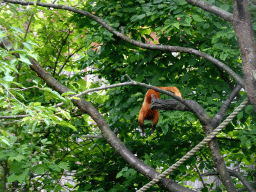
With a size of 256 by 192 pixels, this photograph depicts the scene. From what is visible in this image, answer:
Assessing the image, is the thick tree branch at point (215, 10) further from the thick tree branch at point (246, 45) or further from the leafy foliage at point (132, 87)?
the leafy foliage at point (132, 87)

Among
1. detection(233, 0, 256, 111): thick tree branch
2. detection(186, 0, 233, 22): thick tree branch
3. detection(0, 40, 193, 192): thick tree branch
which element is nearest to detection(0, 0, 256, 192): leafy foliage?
detection(0, 40, 193, 192): thick tree branch

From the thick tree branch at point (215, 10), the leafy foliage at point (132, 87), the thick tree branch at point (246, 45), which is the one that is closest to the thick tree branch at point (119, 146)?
the leafy foliage at point (132, 87)

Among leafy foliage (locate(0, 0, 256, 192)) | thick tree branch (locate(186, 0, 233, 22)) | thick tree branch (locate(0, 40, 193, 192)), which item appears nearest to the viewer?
thick tree branch (locate(186, 0, 233, 22))

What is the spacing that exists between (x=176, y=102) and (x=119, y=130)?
6.24ft

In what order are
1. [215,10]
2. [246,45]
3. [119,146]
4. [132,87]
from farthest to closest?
1. [132,87]
2. [119,146]
3. [215,10]
4. [246,45]

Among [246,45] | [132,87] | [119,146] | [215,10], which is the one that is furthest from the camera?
[132,87]

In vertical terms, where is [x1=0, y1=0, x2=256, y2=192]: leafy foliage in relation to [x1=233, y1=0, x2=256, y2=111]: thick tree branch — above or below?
above

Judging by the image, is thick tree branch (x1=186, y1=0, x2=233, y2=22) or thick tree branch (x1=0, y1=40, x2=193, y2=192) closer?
thick tree branch (x1=186, y1=0, x2=233, y2=22)

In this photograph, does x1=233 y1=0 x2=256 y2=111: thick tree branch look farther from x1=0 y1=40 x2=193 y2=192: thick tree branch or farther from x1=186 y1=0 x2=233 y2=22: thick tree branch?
x1=0 y1=40 x2=193 y2=192: thick tree branch

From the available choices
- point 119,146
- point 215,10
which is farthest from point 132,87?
point 215,10

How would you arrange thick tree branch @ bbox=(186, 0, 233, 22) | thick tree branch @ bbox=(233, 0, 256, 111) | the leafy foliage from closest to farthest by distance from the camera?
1. thick tree branch @ bbox=(233, 0, 256, 111)
2. thick tree branch @ bbox=(186, 0, 233, 22)
3. the leafy foliage

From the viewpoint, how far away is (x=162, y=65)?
4.07 metres

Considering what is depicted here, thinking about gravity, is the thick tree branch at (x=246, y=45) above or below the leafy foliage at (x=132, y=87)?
below

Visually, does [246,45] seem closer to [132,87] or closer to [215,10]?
[215,10]
